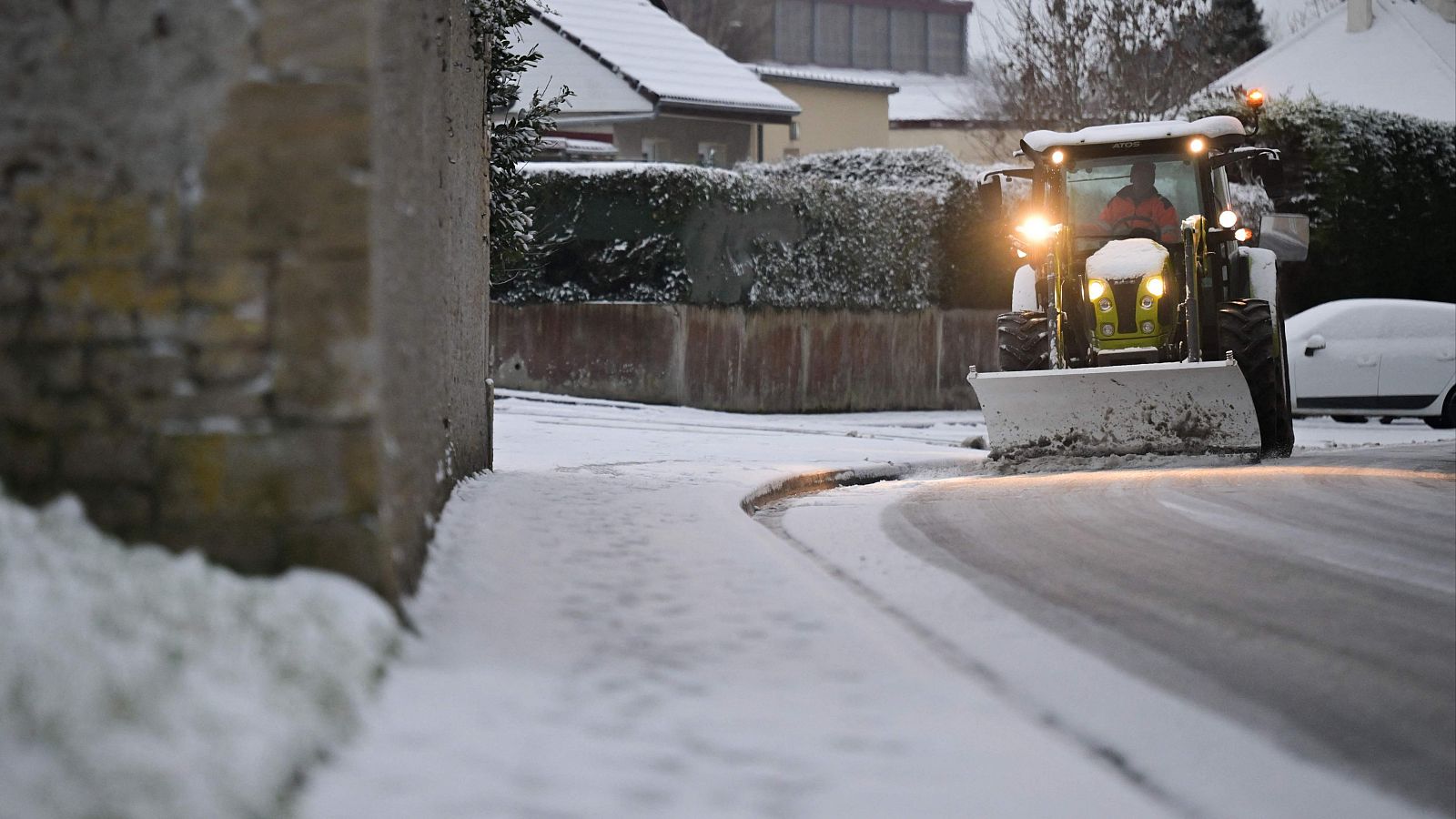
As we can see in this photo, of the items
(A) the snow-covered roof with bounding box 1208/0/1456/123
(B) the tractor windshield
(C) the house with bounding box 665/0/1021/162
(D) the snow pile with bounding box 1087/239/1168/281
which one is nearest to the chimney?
(A) the snow-covered roof with bounding box 1208/0/1456/123

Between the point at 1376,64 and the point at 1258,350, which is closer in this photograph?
the point at 1258,350

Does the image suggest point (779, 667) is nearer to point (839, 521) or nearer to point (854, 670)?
point (854, 670)

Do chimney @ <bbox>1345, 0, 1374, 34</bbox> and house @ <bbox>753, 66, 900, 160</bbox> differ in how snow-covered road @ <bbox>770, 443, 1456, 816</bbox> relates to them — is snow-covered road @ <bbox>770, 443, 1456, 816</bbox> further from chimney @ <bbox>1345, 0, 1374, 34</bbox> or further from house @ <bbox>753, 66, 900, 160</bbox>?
house @ <bbox>753, 66, 900, 160</bbox>

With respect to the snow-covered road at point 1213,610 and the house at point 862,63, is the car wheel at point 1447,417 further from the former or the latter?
the house at point 862,63

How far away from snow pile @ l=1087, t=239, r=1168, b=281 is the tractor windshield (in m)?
0.50

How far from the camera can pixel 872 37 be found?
66.7 metres

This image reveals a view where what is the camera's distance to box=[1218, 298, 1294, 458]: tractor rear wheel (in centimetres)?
1208

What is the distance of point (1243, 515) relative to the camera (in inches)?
334

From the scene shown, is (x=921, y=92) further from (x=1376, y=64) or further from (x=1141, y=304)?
(x=1141, y=304)

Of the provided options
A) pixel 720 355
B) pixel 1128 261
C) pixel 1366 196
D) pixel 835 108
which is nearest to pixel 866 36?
pixel 835 108

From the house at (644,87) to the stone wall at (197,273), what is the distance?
961 inches

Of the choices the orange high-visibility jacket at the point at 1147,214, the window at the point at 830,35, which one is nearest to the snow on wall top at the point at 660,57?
the orange high-visibility jacket at the point at 1147,214

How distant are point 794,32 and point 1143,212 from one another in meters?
52.2

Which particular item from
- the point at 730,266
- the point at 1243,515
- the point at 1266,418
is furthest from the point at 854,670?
the point at 730,266
